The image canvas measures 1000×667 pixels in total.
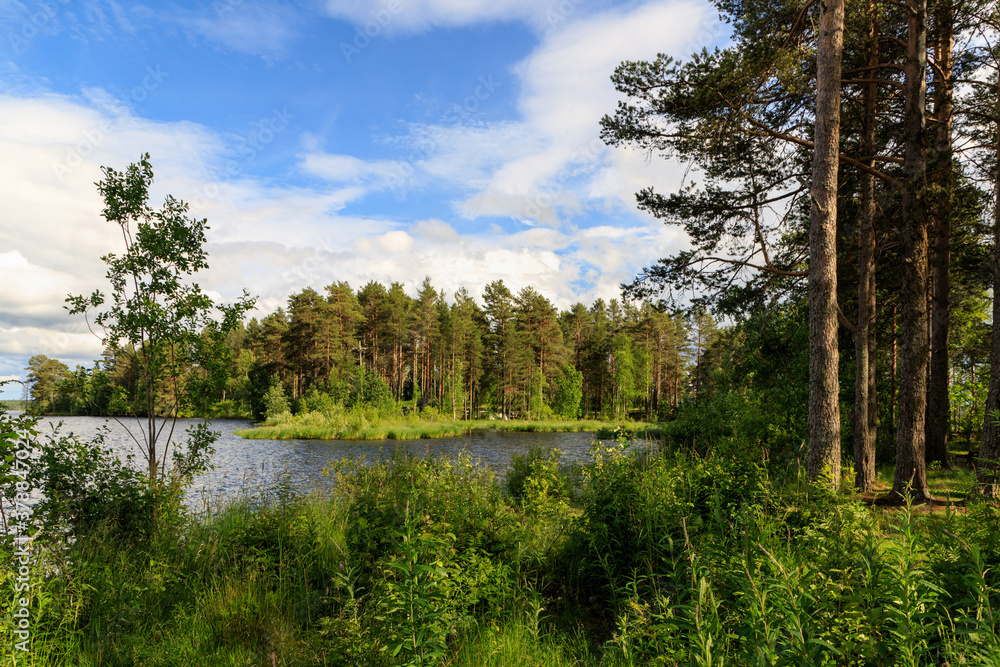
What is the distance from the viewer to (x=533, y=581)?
4.71 metres

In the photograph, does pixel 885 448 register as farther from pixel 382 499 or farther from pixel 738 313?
pixel 382 499

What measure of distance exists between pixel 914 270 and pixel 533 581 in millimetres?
8340

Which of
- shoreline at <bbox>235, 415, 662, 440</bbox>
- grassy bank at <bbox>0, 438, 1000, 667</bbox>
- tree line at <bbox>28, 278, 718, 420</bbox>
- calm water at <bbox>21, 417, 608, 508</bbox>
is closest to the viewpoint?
grassy bank at <bbox>0, 438, 1000, 667</bbox>

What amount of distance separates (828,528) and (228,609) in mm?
5072

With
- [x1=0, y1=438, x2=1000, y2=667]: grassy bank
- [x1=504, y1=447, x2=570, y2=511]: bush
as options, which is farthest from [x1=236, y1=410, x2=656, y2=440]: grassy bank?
[x1=0, y1=438, x2=1000, y2=667]: grassy bank

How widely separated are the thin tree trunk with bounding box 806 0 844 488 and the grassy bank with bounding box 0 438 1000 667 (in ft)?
5.84

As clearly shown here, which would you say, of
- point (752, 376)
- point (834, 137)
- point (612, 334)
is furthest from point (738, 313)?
point (612, 334)

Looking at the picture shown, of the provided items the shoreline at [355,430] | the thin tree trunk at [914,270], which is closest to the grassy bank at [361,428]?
the shoreline at [355,430]

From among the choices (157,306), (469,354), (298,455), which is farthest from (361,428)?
(157,306)

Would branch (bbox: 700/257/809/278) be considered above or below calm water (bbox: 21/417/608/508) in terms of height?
above

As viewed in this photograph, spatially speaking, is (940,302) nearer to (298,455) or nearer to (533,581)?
(533,581)

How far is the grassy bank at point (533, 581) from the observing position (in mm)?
2148

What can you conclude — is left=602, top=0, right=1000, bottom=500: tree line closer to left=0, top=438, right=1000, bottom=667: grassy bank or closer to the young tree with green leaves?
left=0, top=438, right=1000, bottom=667: grassy bank

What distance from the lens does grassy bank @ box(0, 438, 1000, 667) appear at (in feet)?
7.05
